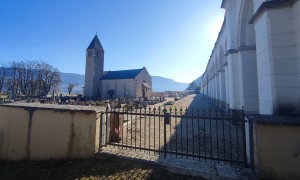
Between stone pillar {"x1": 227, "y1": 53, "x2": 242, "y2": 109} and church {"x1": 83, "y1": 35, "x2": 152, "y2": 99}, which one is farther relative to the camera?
church {"x1": 83, "y1": 35, "x2": 152, "y2": 99}

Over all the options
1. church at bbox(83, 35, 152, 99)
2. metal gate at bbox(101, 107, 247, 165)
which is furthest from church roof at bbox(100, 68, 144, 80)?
metal gate at bbox(101, 107, 247, 165)

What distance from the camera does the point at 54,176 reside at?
445cm

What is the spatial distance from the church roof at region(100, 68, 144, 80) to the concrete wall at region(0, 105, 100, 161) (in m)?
49.4

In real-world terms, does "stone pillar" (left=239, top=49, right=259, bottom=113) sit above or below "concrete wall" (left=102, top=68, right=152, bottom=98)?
below

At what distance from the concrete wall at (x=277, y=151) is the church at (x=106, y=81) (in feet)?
160

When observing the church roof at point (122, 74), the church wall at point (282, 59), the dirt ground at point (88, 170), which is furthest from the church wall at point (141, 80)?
the church wall at point (282, 59)

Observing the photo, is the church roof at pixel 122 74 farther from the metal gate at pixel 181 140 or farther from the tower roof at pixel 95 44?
the metal gate at pixel 181 140

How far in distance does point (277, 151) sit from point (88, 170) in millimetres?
4205

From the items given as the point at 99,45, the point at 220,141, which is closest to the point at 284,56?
the point at 220,141

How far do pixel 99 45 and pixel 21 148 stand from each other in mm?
50394

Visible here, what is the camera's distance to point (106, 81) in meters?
Result: 56.7

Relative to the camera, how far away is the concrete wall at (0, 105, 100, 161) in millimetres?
5090

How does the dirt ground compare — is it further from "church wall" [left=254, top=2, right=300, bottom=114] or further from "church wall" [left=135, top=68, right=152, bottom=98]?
"church wall" [left=135, top=68, right=152, bottom=98]

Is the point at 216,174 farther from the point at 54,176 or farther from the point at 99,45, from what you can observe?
the point at 99,45
